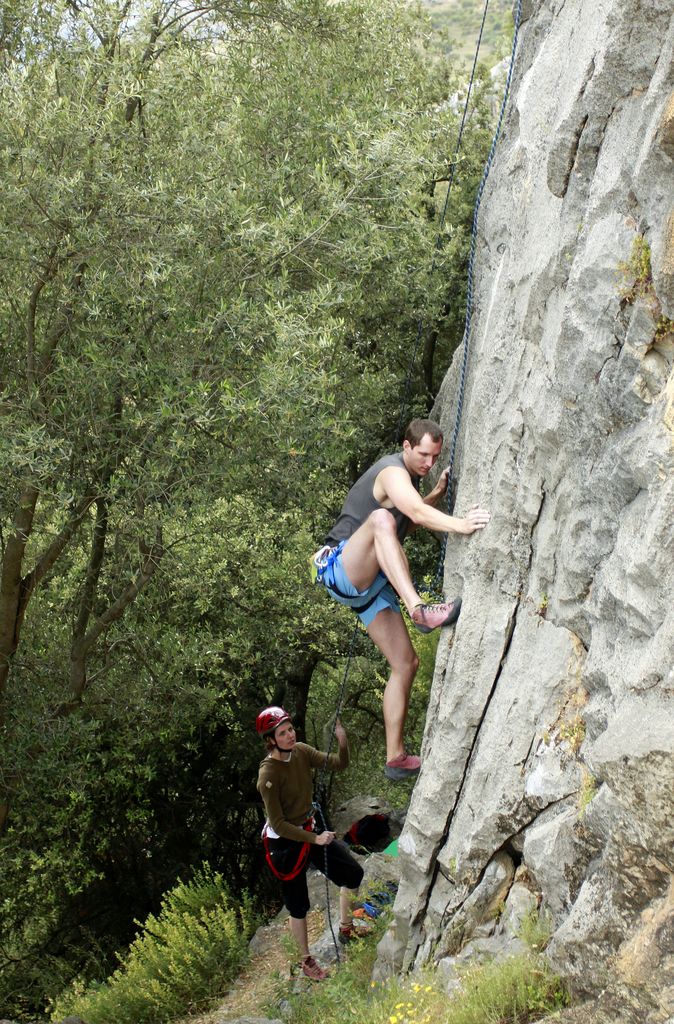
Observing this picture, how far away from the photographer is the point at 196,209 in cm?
884

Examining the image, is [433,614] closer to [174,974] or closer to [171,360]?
[171,360]

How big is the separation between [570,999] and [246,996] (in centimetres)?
576

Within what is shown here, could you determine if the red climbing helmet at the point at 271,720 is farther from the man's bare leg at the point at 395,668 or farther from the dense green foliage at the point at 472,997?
the dense green foliage at the point at 472,997

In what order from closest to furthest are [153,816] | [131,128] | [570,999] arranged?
[570,999] < [131,128] < [153,816]

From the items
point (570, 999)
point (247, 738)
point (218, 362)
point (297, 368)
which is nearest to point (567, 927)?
point (570, 999)

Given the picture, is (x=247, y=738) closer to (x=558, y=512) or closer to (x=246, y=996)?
(x=246, y=996)

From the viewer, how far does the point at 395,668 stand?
26.9 ft

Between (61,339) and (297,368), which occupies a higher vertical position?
(61,339)

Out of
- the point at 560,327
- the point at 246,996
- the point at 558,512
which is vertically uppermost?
the point at 560,327

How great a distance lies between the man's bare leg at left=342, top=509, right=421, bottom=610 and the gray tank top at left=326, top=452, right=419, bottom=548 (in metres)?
0.12

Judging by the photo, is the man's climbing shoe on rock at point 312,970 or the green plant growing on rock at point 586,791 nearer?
the green plant growing on rock at point 586,791

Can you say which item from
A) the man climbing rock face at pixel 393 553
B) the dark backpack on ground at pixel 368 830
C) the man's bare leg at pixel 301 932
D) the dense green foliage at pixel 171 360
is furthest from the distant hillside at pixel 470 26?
the man's bare leg at pixel 301 932

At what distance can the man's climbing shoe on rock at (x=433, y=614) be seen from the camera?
7.16 m

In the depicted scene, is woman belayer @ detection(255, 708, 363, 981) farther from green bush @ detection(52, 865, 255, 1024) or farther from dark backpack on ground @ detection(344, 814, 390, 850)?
dark backpack on ground @ detection(344, 814, 390, 850)
